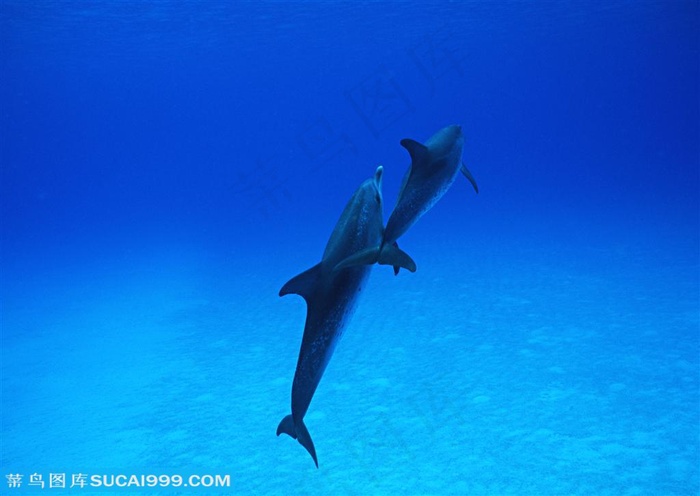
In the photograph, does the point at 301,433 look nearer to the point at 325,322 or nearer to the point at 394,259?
the point at 325,322

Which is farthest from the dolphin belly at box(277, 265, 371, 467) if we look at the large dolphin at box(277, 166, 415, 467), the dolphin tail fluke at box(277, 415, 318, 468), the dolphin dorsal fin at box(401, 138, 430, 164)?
the dolphin dorsal fin at box(401, 138, 430, 164)

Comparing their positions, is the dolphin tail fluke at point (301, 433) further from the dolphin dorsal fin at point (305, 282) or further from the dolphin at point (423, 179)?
the dolphin at point (423, 179)

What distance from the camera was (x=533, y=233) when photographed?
805 inches

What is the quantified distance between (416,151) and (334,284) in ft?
3.64

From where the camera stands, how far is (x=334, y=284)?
9.55 ft

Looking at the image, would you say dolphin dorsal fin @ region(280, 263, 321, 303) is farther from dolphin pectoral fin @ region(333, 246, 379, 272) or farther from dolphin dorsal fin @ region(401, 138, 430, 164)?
dolphin dorsal fin @ region(401, 138, 430, 164)

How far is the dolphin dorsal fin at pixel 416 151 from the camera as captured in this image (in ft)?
11.2

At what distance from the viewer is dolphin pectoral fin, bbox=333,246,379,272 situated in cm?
266

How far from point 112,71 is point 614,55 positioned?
59.0 metres

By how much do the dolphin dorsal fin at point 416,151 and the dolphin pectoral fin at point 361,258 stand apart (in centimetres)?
98

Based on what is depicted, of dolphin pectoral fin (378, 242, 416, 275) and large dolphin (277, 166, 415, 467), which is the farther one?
large dolphin (277, 166, 415, 467)

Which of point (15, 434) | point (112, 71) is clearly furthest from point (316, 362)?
point (112, 71)

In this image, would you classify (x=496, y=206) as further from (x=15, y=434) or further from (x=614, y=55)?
(x=614, y=55)

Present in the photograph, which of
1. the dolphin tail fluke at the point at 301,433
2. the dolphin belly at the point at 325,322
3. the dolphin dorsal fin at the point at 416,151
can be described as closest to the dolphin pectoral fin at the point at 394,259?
the dolphin belly at the point at 325,322
